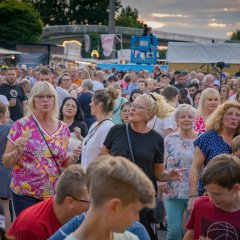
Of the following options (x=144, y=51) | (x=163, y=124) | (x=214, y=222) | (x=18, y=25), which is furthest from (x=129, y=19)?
(x=214, y=222)

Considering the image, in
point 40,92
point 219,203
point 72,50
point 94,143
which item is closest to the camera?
point 219,203

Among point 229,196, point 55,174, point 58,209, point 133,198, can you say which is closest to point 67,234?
Result: point 133,198

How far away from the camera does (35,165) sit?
5770 millimetres

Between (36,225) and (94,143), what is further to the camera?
(94,143)

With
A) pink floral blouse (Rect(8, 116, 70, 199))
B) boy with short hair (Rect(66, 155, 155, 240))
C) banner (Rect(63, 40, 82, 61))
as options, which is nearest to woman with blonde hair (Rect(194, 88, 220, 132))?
pink floral blouse (Rect(8, 116, 70, 199))

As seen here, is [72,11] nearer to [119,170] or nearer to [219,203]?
[219,203]

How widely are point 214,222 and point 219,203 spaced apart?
133 millimetres

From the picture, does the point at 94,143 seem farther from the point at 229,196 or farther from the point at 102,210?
the point at 102,210

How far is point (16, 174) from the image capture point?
229 inches

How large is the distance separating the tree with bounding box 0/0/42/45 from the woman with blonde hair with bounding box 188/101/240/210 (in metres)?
64.7

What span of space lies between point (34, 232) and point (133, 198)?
1.30m

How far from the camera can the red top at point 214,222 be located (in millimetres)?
3971

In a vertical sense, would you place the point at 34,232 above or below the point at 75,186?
below

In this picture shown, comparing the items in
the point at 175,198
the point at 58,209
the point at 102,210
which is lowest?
the point at 175,198
